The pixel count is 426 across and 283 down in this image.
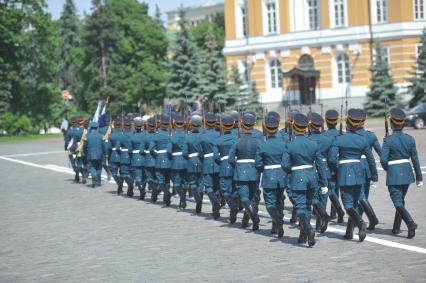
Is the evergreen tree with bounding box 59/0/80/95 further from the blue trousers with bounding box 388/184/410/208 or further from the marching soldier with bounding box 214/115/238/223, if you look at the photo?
the blue trousers with bounding box 388/184/410/208

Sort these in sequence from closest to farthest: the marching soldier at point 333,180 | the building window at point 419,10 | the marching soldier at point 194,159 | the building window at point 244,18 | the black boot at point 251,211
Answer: the black boot at point 251,211, the marching soldier at point 333,180, the marching soldier at point 194,159, the building window at point 419,10, the building window at point 244,18

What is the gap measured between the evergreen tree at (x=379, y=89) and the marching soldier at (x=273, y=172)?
135 ft

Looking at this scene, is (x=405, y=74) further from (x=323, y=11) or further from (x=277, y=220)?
(x=277, y=220)

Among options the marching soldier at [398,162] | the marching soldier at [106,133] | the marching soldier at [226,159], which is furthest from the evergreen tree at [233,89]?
the marching soldier at [398,162]

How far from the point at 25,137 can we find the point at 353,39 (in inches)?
954

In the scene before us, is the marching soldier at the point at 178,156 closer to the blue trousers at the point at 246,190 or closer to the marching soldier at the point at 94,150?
the blue trousers at the point at 246,190

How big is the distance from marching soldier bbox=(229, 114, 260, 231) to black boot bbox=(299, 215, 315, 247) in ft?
5.74

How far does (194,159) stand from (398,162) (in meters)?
5.09

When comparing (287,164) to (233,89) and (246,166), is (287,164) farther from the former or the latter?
(233,89)

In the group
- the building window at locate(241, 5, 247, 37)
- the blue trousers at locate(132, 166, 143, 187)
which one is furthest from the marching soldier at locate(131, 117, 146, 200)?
the building window at locate(241, 5, 247, 37)

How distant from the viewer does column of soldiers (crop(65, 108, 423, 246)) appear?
12.3 m

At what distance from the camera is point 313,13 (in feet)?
207

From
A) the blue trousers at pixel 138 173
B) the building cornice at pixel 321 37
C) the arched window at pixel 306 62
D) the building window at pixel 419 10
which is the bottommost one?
→ the blue trousers at pixel 138 173

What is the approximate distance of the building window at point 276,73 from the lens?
65500 millimetres
